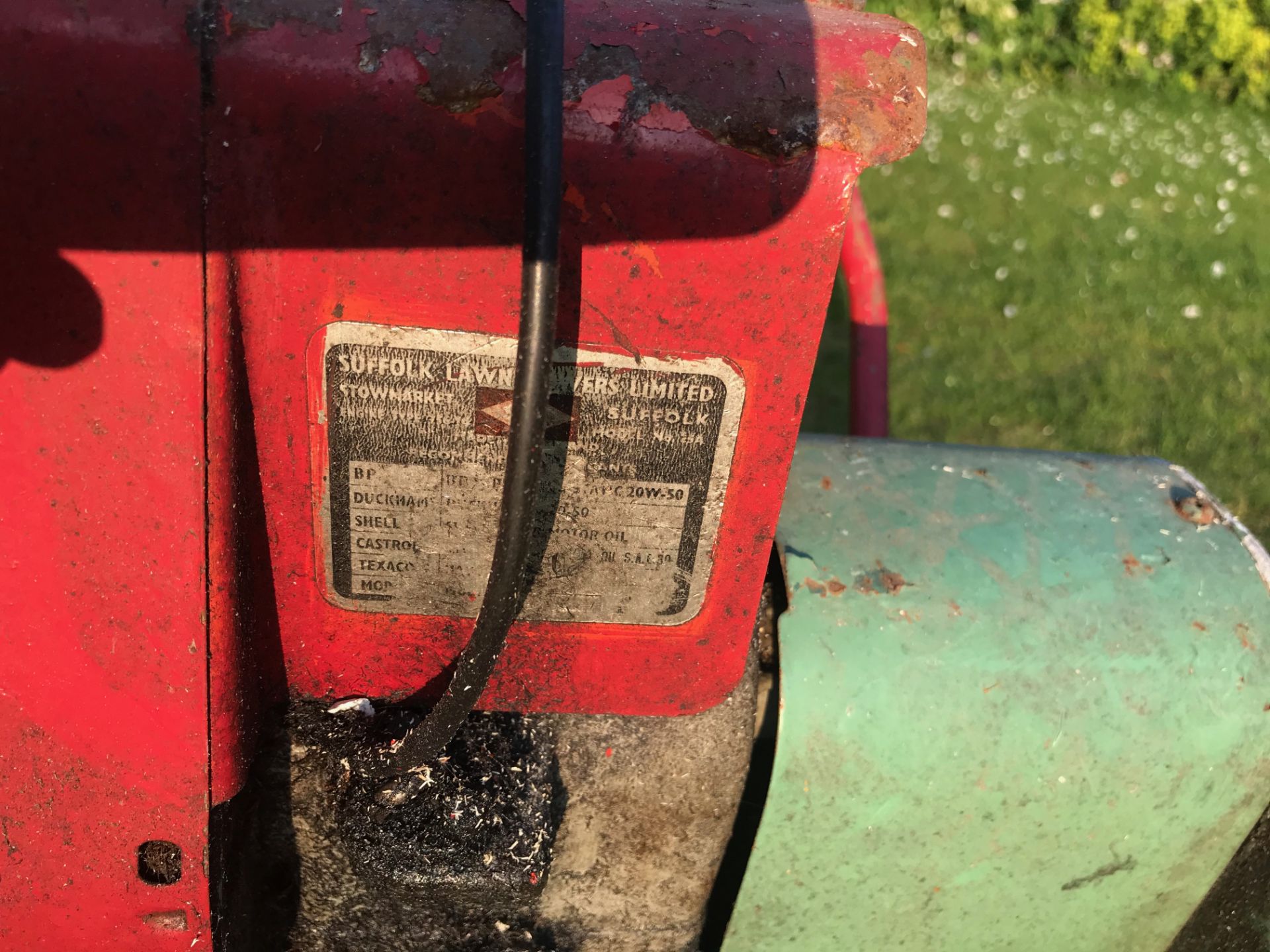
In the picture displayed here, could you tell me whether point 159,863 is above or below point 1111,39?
below

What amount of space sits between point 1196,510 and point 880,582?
0.43m

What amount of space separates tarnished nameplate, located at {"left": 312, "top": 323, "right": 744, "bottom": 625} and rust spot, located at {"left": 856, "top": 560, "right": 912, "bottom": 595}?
223 millimetres

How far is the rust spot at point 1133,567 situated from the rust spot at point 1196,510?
0.11m

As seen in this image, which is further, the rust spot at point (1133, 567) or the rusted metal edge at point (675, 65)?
the rust spot at point (1133, 567)

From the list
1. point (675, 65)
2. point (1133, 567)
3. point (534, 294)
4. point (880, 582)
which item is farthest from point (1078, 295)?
point (534, 294)

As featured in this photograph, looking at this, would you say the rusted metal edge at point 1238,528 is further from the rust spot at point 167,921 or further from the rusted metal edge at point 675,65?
the rust spot at point 167,921

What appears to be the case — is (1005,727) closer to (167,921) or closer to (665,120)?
(665,120)

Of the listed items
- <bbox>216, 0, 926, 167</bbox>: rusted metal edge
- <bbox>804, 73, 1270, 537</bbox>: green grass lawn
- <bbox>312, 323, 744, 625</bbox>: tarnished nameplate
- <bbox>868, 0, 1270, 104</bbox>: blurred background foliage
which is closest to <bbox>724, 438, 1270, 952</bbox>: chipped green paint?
<bbox>312, 323, 744, 625</bbox>: tarnished nameplate

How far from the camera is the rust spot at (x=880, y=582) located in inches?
43.1

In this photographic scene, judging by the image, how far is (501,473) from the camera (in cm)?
87

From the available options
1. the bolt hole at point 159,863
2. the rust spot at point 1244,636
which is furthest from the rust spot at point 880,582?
the bolt hole at point 159,863

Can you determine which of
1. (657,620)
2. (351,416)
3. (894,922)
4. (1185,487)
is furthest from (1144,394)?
(351,416)

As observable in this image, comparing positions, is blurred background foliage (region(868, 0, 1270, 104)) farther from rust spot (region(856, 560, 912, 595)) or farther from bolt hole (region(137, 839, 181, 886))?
A: bolt hole (region(137, 839, 181, 886))

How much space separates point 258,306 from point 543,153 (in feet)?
0.91
